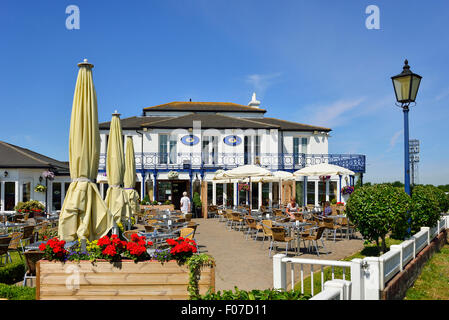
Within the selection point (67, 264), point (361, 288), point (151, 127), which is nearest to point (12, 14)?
point (67, 264)

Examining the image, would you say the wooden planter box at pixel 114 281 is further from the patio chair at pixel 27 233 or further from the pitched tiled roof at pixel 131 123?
the pitched tiled roof at pixel 131 123

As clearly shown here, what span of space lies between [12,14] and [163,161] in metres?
17.4

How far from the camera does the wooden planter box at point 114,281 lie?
4.87 m

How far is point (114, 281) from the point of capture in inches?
193

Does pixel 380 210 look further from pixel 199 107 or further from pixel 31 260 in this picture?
pixel 199 107

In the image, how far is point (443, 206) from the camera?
12.8 metres

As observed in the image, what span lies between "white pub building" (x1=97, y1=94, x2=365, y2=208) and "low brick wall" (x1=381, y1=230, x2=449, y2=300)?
13667 millimetres

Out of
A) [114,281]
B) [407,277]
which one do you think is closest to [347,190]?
[407,277]

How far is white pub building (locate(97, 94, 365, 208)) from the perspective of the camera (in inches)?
904

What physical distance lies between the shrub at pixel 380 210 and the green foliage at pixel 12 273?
775 centimetres

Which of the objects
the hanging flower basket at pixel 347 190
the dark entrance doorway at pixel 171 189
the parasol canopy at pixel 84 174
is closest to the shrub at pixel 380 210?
the parasol canopy at pixel 84 174

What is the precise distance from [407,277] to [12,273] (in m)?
8.12

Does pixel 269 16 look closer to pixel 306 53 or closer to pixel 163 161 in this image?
pixel 306 53

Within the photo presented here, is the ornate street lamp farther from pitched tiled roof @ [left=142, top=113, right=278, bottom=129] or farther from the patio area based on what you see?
pitched tiled roof @ [left=142, top=113, right=278, bottom=129]
